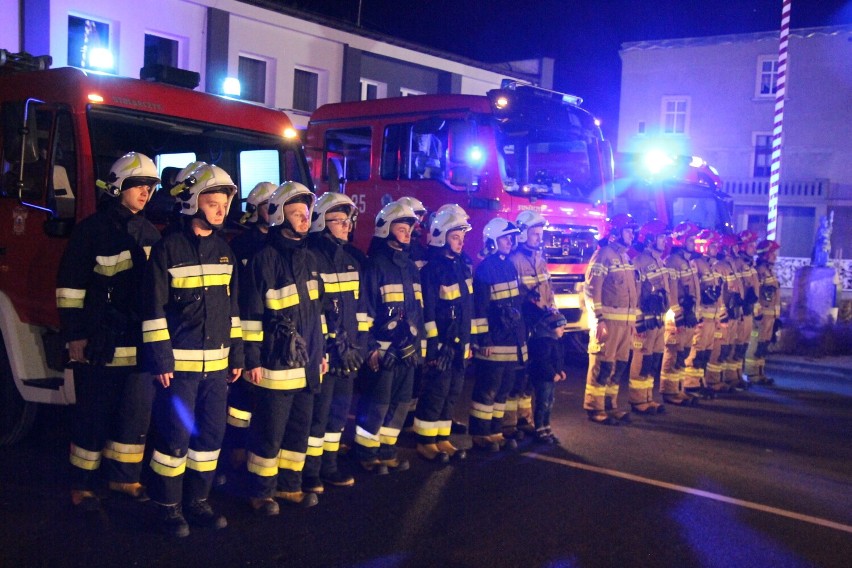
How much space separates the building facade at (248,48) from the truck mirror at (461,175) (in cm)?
553

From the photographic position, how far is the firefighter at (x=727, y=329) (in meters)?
10.8

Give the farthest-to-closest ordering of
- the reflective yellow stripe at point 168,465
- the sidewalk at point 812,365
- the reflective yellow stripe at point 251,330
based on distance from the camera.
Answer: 1. the sidewalk at point 812,365
2. the reflective yellow stripe at point 251,330
3. the reflective yellow stripe at point 168,465

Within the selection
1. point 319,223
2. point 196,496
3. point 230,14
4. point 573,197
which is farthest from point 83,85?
point 230,14

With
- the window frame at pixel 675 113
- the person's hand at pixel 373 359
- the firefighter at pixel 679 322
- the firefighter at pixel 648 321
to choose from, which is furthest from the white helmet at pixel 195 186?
the window frame at pixel 675 113

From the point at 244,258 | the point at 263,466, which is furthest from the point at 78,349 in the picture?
the point at 244,258

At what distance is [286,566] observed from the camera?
4539mm

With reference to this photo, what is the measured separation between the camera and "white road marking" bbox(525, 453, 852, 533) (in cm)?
576

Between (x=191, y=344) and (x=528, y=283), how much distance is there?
3481 mm

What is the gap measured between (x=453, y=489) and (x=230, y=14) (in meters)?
14.1

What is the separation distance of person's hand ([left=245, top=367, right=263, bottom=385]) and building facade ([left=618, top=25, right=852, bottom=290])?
29.4 m

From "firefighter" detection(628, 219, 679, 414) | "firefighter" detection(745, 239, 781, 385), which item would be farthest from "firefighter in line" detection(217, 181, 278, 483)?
"firefighter" detection(745, 239, 781, 385)

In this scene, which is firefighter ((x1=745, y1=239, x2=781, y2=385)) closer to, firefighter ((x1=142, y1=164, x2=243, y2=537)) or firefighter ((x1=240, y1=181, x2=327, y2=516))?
firefighter ((x1=240, y1=181, x2=327, y2=516))

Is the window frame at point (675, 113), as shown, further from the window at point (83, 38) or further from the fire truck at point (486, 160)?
the fire truck at point (486, 160)

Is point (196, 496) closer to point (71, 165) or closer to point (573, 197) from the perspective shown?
point (71, 165)
